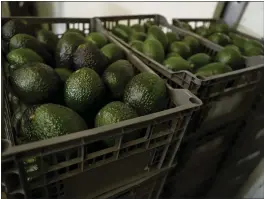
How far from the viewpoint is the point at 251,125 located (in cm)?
107

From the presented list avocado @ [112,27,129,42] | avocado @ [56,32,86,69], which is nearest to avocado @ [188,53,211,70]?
avocado @ [112,27,129,42]

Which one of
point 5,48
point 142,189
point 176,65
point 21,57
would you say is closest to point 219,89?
point 176,65

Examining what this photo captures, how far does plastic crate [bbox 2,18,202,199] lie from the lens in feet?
1.38

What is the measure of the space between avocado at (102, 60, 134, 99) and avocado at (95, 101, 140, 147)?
0.10 m

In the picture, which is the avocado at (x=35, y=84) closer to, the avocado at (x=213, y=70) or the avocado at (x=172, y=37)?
the avocado at (x=213, y=70)

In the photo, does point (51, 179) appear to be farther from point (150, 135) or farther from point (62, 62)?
point (62, 62)

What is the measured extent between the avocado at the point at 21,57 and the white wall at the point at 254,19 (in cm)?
128

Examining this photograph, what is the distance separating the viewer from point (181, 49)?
999 millimetres

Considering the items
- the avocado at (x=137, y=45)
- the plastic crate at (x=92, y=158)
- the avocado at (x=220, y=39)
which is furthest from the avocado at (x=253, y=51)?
the plastic crate at (x=92, y=158)

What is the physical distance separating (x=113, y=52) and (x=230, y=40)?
0.68 metres

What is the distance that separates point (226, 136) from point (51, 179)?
79 cm

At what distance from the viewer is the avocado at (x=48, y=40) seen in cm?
86

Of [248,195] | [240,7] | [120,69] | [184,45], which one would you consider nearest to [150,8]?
[240,7]

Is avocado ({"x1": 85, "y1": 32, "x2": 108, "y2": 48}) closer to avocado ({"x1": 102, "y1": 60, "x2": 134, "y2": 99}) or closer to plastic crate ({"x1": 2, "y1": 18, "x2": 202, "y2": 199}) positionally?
avocado ({"x1": 102, "y1": 60, "x2": 134, "y2": 99})
